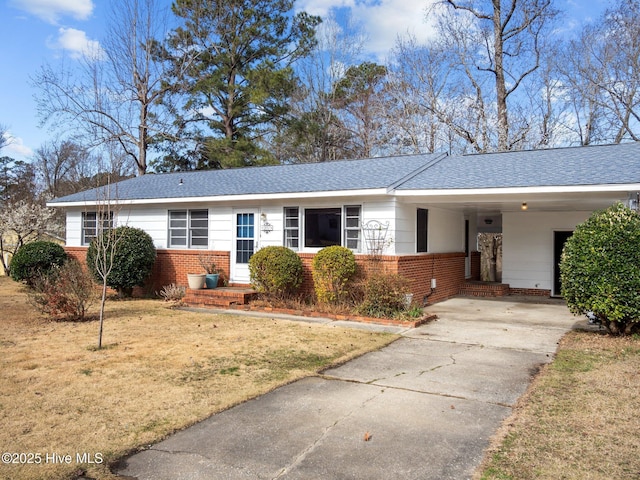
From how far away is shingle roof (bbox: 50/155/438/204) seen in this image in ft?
41.0

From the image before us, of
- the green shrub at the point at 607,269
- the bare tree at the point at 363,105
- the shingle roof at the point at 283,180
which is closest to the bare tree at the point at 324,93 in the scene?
the bare tree at the point at 363,105

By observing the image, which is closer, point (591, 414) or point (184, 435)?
point (184, 435)

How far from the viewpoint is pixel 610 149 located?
500 inches

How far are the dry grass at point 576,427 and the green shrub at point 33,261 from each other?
541 inches

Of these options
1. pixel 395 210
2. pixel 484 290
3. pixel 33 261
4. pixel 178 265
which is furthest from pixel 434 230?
pixel 33 261

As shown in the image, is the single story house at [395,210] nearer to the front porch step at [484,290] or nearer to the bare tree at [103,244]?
the front porch step at [484,290]

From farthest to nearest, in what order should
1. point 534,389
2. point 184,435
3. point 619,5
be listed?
1. point 619,5
2. point 534,389
3. point 184,435

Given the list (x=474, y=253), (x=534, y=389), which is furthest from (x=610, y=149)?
(x=534, y=389)

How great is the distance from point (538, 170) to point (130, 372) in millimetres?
9733

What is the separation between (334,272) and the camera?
1102 cm

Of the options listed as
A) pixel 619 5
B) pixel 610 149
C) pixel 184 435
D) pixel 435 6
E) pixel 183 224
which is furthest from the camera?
pixel 435 6

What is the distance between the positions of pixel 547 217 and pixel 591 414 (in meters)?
11.7

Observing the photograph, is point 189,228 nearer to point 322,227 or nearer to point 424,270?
point 322,227

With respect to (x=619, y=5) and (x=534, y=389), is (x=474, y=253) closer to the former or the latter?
(x=534, y=389)
